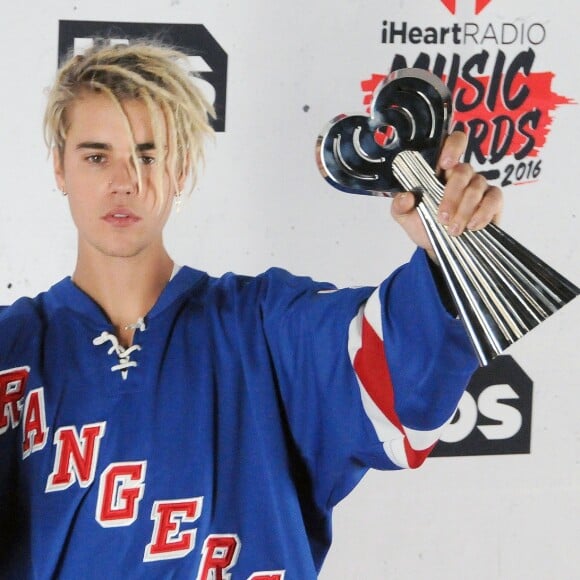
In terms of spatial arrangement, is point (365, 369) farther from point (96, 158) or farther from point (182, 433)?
point (96, 158)

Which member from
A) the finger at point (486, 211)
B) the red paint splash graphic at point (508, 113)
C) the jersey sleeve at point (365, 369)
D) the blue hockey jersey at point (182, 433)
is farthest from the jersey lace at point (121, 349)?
the red paint splash graphic at point (508, 113)

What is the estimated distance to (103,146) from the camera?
994 mm

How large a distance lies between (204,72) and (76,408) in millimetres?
517

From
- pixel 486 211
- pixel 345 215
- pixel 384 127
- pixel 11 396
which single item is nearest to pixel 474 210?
pixel 486 211

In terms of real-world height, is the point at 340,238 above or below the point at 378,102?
below

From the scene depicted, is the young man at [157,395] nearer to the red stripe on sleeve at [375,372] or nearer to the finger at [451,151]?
the red stripe on sleeve at [375,372]

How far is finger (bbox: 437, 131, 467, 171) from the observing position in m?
0.75

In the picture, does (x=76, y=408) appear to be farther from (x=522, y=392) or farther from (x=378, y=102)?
(x=522, y=392)

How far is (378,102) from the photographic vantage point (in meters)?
0.77

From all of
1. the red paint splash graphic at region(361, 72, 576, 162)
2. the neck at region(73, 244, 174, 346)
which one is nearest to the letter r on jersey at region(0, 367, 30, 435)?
the neck at region(73, 244, 174, 346)

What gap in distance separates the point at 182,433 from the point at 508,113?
66 centimetres

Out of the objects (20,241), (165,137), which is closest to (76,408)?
(165,137)

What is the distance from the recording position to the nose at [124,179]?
979mm

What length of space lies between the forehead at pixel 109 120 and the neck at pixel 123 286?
12cm
